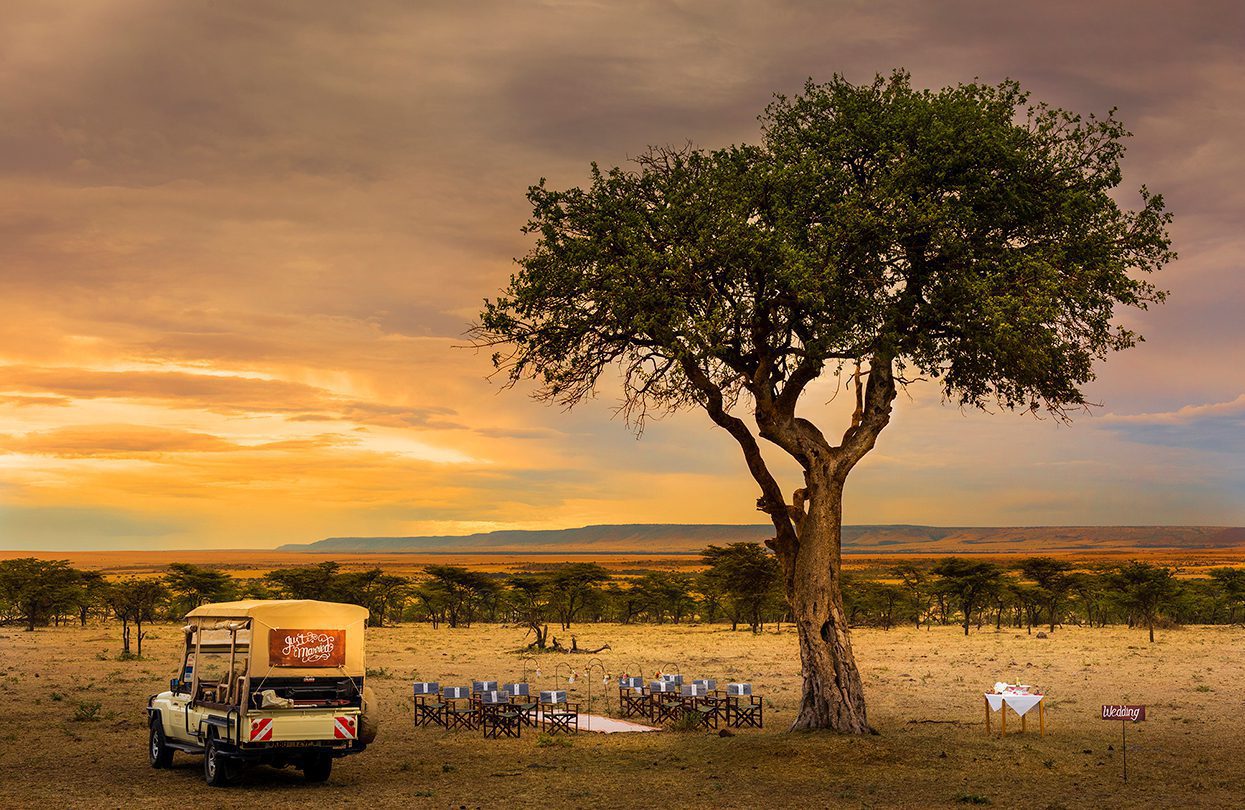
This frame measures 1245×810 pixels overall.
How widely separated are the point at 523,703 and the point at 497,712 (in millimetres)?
2951

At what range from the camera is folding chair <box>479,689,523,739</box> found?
26.4m

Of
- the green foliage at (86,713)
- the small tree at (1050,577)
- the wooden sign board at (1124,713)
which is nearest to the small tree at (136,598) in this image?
the green foliage at (86,713)

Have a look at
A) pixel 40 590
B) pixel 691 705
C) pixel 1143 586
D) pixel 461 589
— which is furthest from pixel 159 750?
pixel 1143 586

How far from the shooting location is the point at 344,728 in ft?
61.7

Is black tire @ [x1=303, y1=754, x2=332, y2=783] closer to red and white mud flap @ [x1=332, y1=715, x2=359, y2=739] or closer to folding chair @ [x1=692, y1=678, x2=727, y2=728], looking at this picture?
red and white mud flap @ [x1=332, y1=715, x2=359, y2=739]

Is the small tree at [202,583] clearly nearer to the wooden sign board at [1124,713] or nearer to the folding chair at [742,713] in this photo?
the folding chair at [742,713]

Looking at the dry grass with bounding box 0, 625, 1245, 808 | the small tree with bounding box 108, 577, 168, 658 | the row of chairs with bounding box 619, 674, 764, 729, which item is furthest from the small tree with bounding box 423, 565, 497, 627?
the row of chairs with bounding box 619, 674, 764, 729

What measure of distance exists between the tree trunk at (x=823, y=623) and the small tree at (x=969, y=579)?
5061cm

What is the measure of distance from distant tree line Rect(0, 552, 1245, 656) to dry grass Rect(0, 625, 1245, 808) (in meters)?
28.3

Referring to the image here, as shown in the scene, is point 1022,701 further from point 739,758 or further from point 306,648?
point 306,648

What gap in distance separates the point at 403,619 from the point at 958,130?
228ft

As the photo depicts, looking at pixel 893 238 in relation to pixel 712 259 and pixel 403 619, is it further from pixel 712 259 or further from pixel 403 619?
pixel 403 619

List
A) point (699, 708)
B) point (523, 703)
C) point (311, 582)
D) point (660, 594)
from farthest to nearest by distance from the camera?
point (660, 594) < point (311, 582) < point (523, 703) < point (699, 708)

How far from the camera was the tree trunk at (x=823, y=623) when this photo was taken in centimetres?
2450
